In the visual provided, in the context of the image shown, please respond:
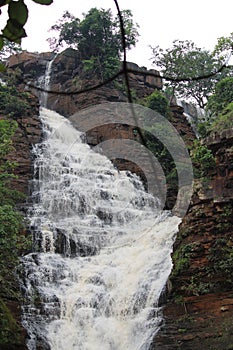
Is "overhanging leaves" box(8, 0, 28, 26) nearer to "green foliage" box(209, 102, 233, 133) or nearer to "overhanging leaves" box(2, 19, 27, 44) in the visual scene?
"overhanging leaves" box(2, 19, 27, 44)

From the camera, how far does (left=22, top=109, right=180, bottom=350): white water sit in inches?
420

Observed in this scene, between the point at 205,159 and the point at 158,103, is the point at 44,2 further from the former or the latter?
the point at 158,103

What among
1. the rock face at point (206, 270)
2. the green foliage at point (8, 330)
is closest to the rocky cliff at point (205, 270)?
the rock face at point (206, 270)

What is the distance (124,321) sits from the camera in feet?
35.6

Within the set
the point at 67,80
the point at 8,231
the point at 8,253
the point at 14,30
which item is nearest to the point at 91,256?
the point at 8,253

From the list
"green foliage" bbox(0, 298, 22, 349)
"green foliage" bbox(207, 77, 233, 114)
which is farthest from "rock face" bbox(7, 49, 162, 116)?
"green foliage" bbox(0, 298, 22, 349)

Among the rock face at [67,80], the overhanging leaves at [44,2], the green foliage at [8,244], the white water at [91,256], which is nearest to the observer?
the overhanging leaves at [44,2]

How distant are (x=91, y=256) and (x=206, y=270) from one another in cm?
385

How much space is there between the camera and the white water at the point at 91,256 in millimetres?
10672

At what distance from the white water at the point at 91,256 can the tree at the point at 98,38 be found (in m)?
7.08

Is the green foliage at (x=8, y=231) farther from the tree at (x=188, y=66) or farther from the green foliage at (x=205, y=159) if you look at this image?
the tree at (x=188, y=66)

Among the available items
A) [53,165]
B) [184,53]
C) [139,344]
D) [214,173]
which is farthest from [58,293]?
[184,53]

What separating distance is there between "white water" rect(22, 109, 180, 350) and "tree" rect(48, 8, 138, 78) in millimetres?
7084

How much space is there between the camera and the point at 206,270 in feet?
38.3
